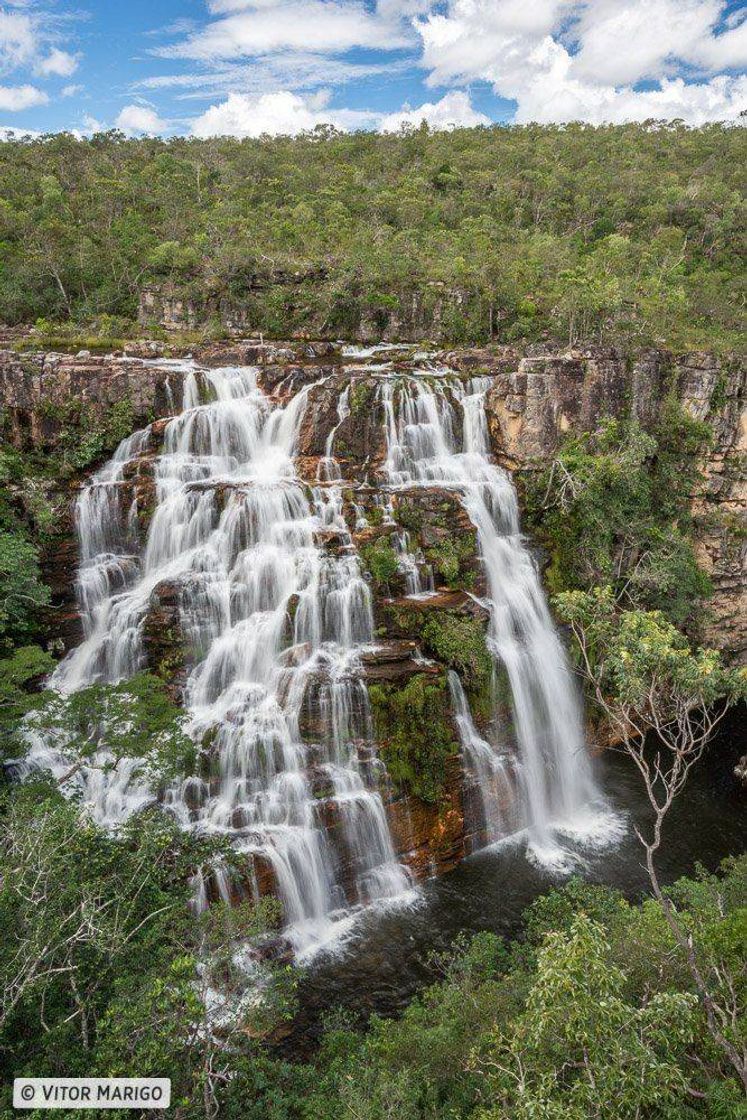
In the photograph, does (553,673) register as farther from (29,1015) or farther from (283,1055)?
(29,1015)

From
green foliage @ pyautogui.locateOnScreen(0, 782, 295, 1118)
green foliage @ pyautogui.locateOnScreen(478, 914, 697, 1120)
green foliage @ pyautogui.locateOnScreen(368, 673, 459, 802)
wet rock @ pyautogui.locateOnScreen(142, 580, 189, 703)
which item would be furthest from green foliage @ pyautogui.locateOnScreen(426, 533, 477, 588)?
green foliage @ pyautogui.locateOnScreen(478, 914, 697, 1120)

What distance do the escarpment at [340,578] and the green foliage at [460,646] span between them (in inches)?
2.2

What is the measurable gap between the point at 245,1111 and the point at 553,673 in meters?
11.9

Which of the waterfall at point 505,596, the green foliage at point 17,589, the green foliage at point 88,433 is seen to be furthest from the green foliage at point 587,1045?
the green foliage at point 88,433

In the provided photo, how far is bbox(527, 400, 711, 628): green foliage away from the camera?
19203 mm

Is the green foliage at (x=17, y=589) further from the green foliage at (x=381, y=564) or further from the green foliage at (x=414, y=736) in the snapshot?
the green foliage at (x=414, y=736)

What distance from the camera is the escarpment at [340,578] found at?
13070 mm

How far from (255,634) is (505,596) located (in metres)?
6.98

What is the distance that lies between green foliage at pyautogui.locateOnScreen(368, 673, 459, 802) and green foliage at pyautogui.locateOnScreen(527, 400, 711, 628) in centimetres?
639

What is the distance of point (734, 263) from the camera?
38281mm

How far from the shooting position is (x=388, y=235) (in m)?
35.3

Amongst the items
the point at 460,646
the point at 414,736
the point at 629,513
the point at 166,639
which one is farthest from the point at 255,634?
the point at 629,513

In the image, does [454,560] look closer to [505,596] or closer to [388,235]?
[505,596]

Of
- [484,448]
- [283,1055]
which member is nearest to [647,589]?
[484,448]
